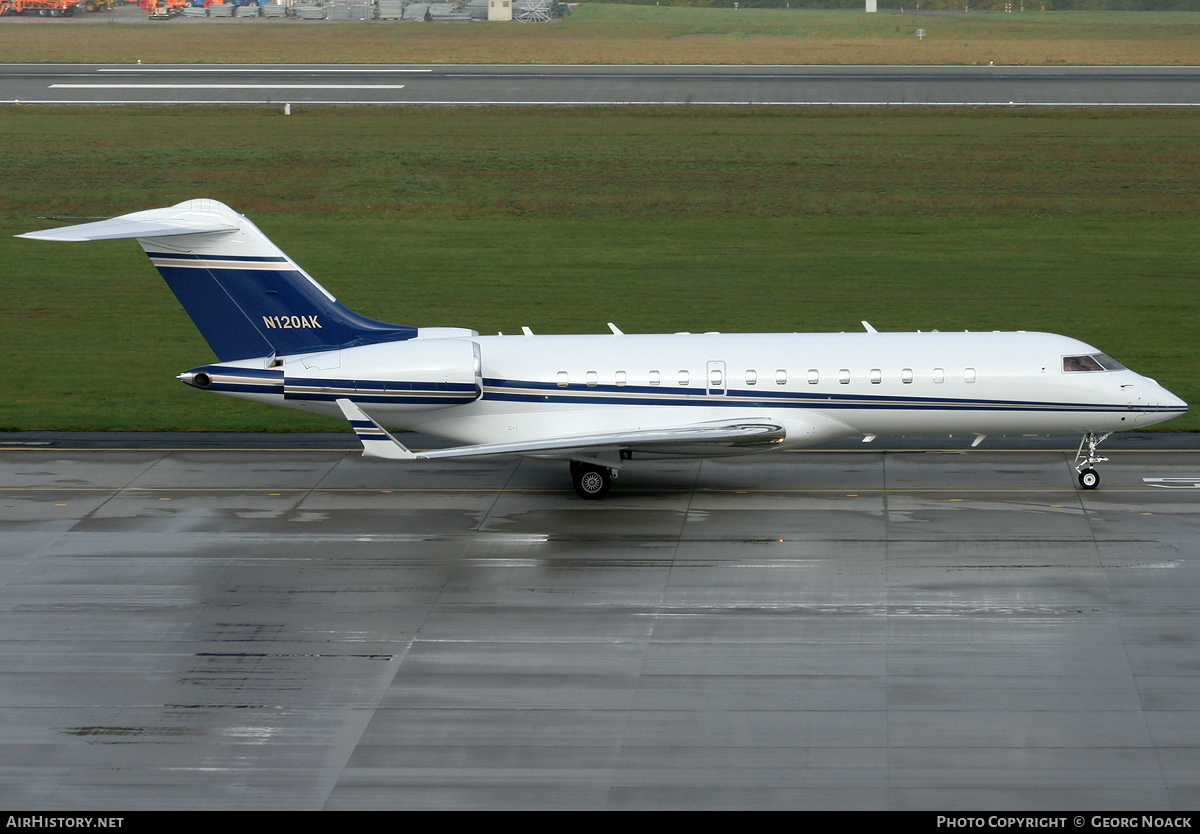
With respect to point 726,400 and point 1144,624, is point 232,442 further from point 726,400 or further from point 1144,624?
point 1144,624

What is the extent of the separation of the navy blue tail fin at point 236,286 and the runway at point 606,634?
3.30 meters

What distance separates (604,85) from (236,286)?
60.3m

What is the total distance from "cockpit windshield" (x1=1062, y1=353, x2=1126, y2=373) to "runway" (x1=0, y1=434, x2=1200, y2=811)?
253cm

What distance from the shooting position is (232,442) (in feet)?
108

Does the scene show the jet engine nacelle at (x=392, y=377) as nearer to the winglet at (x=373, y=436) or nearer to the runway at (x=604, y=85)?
the winglet at (x=373, y=436)

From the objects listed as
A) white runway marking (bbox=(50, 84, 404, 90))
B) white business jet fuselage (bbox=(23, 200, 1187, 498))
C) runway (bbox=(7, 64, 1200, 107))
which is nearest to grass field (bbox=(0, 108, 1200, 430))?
runway (bbox=(7, 64, 1200, 107))

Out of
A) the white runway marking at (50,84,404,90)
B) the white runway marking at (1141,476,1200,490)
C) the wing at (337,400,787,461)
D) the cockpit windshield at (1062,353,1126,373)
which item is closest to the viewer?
the wing at (337,400,787,461)

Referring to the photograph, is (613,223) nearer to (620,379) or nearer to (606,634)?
(620,379)

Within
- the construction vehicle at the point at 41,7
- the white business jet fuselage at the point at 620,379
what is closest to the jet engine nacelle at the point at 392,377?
the white business jet fuselage at the point at 620,379

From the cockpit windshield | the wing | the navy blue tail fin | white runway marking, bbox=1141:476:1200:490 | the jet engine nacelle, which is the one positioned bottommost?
white runway marking, bbox=1141:476:1200:490

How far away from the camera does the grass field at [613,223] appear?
41.7 meters

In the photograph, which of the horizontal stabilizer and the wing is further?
the horizontal stabilizer

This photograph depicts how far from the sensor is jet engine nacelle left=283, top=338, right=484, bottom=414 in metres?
26.8

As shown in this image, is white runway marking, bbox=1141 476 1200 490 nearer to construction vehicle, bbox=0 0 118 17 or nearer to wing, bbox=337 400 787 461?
wing, bbox=337 400 787 461
